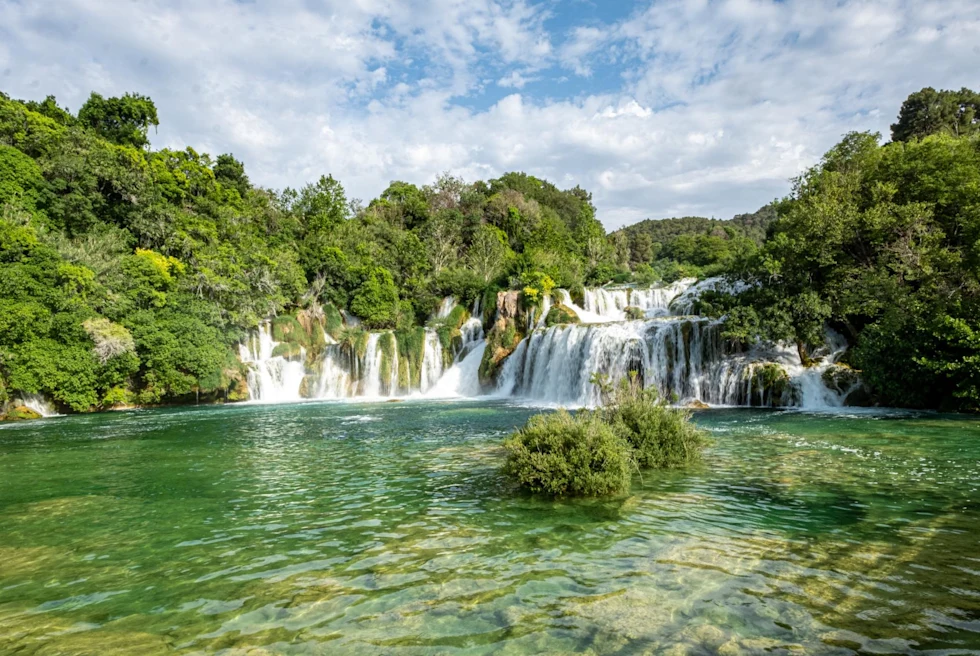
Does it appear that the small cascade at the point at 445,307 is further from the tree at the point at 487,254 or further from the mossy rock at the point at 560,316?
the mossy rock at the point at 560,316

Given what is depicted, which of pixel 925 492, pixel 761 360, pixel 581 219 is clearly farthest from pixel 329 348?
pixel 581 219

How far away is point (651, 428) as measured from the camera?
34.8 feet

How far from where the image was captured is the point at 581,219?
242ft

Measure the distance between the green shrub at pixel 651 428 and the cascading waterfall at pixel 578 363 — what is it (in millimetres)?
3204

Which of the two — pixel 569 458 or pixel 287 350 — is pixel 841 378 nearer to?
pixel 569 458

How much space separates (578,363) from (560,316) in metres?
7.95

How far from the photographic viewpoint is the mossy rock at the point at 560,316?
113ft

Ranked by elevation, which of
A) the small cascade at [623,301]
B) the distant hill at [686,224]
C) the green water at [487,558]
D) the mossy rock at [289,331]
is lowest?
the green water at [487,558]

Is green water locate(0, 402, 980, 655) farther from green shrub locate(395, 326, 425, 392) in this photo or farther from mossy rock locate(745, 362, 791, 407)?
green shrub locate(395, 326, 425, 392)

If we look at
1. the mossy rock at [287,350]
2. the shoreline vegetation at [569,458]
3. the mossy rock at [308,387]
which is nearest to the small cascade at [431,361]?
the mossy rock at [308,387]

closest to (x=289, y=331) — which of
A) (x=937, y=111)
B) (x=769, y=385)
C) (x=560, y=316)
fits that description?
(x=560, y=316)

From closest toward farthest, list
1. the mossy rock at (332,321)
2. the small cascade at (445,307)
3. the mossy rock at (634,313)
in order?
the mossy rock at (634,313), the mossy rock at (332,321), the small cascade at (445,307)

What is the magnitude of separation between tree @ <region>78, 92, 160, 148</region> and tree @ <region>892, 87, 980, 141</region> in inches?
2932

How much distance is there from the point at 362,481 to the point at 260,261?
3252 cm
